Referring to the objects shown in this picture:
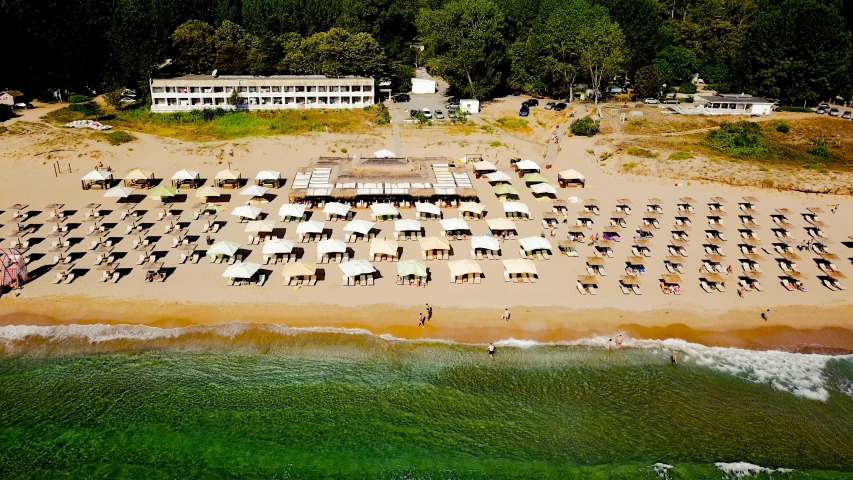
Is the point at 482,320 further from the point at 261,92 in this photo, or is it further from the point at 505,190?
the point at 261,92

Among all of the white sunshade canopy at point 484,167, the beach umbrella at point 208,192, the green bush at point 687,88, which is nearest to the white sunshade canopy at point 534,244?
the white sunshade canopy at point 484,167

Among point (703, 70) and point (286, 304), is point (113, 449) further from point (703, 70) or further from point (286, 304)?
point (703, 70)

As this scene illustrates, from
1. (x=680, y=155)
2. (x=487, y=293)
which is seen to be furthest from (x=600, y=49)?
(x=487, y=293)

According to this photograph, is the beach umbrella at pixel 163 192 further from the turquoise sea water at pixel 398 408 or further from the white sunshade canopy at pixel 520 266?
the white sunshade canopy at pixel 520 266

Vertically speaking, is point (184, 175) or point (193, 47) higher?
point (193, 47)

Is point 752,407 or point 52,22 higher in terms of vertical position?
point 52,22

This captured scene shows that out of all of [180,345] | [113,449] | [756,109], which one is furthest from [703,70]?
[113,449]
